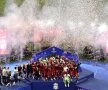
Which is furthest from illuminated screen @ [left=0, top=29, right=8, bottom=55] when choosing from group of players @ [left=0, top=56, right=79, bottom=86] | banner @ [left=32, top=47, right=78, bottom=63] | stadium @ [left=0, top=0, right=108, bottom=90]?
group of players @ [left=0, top=56, right=79, bottom=86]

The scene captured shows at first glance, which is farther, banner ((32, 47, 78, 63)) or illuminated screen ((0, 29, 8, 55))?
illuminated screen ((0, 29, 8, 55))

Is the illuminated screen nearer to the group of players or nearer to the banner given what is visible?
the banner

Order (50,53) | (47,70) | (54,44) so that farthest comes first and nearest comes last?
1. (54,44)
2. (50,53)
3. (47,70)

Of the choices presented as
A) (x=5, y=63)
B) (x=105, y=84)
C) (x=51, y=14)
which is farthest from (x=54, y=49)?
(x=51, y=14)

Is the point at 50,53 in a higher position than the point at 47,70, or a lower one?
higher

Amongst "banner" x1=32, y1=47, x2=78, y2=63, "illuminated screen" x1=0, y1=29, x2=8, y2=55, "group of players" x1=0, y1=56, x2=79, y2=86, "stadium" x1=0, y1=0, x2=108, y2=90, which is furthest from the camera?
"illuminated screen" x1=0, y1=29, x2=8, y2=55

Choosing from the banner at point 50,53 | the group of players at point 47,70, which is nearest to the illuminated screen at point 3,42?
the banner at point 50,53

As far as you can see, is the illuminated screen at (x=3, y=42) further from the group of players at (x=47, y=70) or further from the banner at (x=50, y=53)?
the group of players at (x=47, y=70)

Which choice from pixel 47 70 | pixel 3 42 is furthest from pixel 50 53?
pixel 3 42

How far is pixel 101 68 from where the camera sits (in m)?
33.6

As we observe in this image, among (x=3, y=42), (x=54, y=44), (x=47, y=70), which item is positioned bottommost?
(x=47, y=70)

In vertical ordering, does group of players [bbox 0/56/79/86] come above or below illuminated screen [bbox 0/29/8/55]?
below

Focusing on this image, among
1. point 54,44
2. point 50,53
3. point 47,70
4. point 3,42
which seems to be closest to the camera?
point 47,70

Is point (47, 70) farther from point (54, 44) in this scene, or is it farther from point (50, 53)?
point (54, 44)
